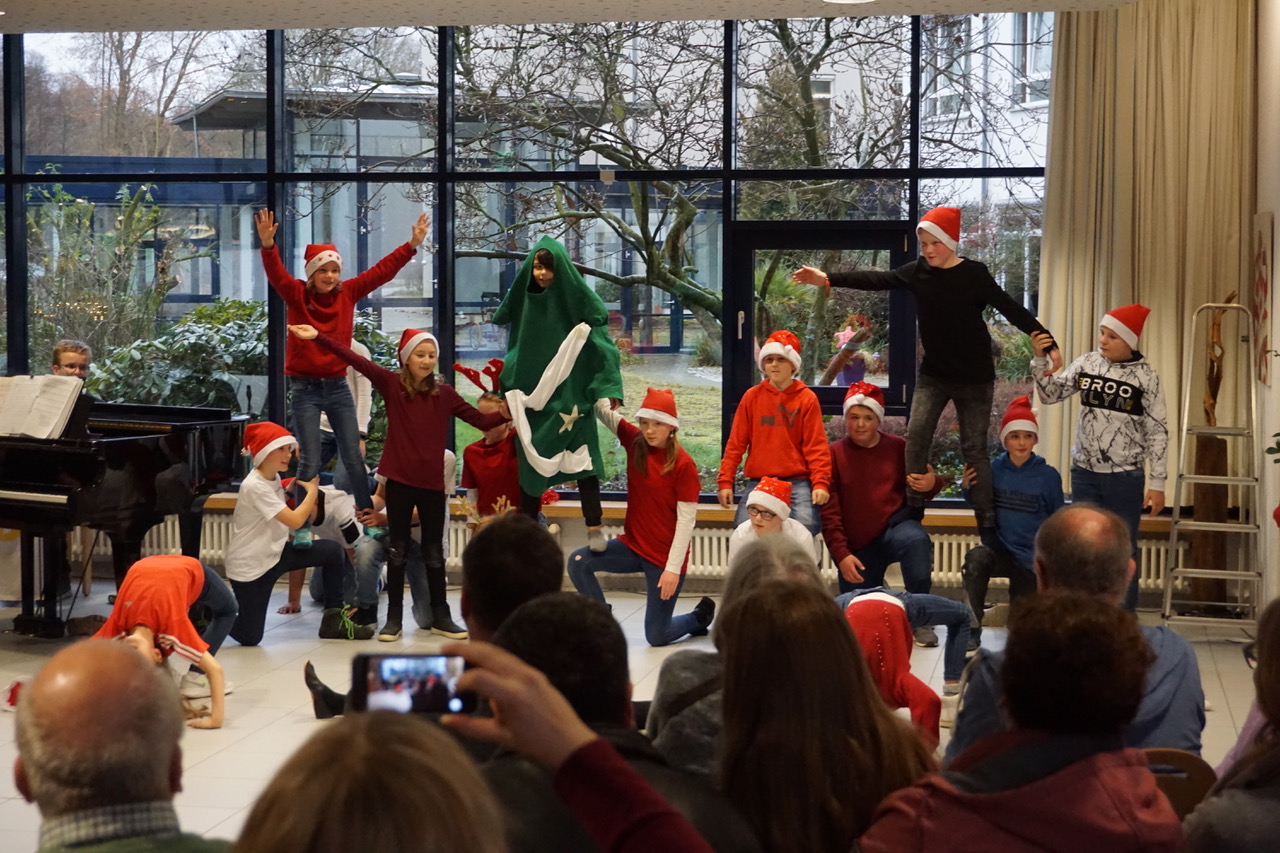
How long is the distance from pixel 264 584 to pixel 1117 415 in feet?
13.1

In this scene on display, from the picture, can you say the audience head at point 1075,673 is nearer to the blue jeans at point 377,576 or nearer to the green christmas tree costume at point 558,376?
the green christmas tree costume at point 558,376

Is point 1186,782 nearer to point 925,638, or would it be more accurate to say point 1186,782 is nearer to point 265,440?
point 925,638

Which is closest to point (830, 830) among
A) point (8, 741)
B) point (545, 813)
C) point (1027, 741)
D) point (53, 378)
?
point (1027, 741)

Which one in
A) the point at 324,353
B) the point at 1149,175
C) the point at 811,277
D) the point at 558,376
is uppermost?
the point at 1149,175

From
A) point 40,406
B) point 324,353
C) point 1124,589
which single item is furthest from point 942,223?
point 40,406

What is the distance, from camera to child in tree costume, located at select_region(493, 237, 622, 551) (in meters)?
6.80

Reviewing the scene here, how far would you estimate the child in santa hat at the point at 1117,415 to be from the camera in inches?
253

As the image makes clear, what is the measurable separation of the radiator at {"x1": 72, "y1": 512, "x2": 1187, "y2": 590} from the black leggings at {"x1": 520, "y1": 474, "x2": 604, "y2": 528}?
515 mm

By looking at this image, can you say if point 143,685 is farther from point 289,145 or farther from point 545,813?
point 289,145

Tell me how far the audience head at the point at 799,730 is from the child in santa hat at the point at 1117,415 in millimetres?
4617

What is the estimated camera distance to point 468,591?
108 inches

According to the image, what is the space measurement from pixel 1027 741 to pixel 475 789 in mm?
970

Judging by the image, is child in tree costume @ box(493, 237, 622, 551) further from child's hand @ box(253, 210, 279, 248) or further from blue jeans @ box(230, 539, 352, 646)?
child's hand @ box(253, 210, 279, 248)

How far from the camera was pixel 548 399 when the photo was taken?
6.82 m
